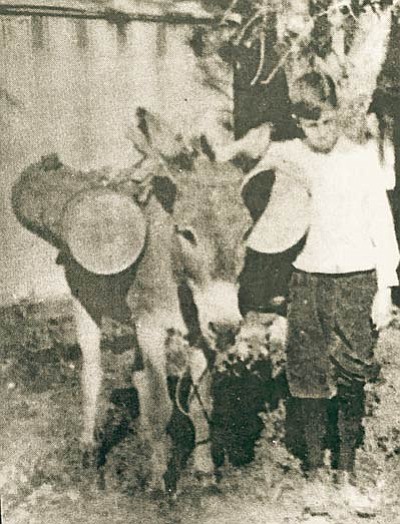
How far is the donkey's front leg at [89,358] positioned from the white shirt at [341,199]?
67 cm

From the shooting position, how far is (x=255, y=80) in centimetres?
194

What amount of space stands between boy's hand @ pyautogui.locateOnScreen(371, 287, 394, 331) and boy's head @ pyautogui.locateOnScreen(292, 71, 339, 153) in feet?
1.59

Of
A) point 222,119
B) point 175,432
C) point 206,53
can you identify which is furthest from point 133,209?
point 175,432

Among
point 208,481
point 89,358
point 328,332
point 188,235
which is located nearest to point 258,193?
point 188,235

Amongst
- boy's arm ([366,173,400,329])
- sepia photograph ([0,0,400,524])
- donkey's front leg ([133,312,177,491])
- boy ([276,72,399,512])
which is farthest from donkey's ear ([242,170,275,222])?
donkey's front leg ([133,312,177,491])

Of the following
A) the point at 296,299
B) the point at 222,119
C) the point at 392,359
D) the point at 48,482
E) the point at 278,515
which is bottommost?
the point at 278,515

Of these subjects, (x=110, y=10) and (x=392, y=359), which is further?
(x=392, y=359)

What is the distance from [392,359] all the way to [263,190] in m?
0.68

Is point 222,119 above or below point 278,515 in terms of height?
above

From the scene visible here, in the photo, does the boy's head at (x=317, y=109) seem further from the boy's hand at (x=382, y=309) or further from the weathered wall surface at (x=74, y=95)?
the boy's hand at (x=382, y=309)

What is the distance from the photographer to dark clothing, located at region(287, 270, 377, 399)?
79.2 inches

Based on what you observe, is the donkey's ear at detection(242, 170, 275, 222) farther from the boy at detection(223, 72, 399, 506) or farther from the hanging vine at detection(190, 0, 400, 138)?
the hanging vine at detection(190, 0, 400, 138)

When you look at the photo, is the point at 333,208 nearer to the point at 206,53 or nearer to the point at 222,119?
the point at 222,119

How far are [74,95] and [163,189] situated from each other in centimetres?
38
